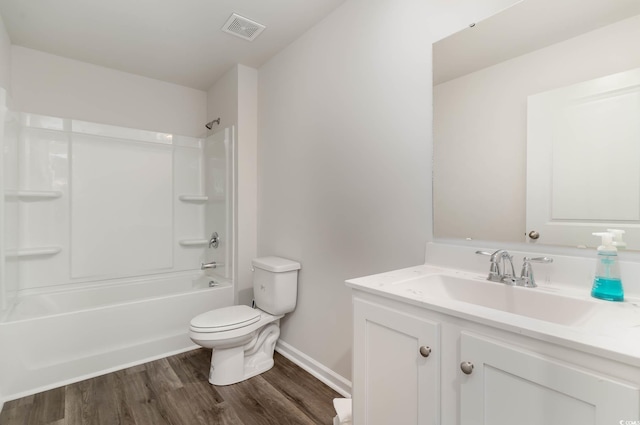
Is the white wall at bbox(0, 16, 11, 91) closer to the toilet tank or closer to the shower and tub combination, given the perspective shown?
the shower and tub combination

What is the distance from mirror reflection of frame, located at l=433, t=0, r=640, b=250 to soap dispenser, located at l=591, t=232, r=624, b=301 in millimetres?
83

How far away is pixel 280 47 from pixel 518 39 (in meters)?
1.81

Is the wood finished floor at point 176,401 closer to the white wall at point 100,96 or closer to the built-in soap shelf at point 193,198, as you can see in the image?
the built-in soap shelf at point 193,198

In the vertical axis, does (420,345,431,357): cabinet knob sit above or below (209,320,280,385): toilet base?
above

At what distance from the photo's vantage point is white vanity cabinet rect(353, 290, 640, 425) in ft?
2.04

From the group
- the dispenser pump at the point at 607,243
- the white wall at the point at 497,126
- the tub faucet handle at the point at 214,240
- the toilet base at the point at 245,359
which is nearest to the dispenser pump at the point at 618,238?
the dispenser pump at the point at 607,243

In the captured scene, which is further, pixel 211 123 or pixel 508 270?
pixel 211 123

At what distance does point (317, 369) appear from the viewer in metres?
2.12

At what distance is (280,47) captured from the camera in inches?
97.0

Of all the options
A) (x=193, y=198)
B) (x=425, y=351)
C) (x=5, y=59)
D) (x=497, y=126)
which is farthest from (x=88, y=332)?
(x=497, y=126)

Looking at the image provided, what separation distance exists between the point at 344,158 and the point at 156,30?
1728 mm

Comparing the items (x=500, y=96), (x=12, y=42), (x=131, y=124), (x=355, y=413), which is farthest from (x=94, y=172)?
(x=500, y=96)

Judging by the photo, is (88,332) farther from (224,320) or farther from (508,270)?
(508,270)

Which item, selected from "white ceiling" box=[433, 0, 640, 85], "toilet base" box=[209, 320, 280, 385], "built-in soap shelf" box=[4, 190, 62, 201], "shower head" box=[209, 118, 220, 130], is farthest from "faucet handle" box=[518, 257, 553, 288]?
"built-in soap shelf" box=[4, 190, 62, 201]
